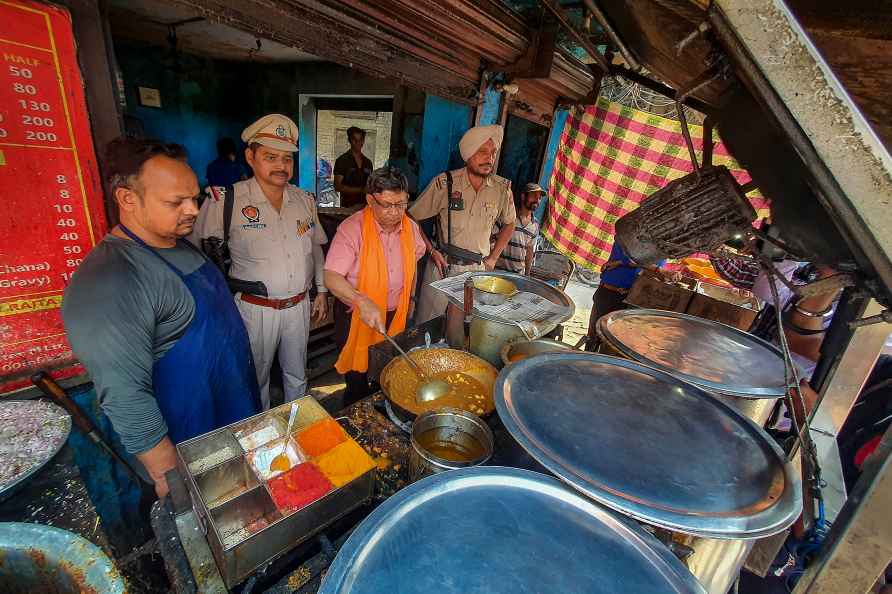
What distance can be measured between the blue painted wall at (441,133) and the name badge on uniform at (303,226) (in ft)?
7.66

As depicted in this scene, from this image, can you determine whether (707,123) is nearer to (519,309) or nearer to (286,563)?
(519,309)

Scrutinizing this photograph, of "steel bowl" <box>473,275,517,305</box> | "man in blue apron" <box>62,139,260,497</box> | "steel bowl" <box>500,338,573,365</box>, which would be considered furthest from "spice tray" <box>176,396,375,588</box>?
"steel bowl" <box>473,275,517,305</box>

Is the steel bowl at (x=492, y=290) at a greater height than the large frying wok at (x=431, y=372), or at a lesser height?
greater

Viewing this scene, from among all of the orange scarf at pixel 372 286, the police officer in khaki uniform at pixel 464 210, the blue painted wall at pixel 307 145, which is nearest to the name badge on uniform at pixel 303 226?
the orange scarf at pixel 372 286

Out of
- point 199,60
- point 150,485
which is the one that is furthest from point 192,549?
point 199,60

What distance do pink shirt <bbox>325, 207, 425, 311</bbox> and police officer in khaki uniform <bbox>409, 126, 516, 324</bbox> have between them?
0.71 meters

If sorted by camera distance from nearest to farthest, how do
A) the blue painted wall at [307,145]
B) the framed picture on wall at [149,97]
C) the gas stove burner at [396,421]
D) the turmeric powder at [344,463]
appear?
1. the turmeric powder at [344,463]
2. the gas stove burner at [396,421]
3. the framed picture on wall at [149,97]
4. the blue painted wall at [307,145]

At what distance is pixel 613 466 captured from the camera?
0.99m

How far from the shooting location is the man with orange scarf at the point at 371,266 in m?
2.82

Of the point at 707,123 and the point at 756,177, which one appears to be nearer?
the point at 756,177

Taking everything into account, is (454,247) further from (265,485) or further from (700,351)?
(265,485)

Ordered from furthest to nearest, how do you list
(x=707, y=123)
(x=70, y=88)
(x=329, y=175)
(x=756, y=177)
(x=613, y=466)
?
(x=329, y=175), (x=70, y=88), (x=707, y=123), (x=756, y=177), (x=613, y=466)

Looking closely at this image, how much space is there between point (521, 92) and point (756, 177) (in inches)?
171

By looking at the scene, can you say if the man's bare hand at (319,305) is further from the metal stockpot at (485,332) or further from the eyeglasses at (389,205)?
the metal stockpot at (485,332)
